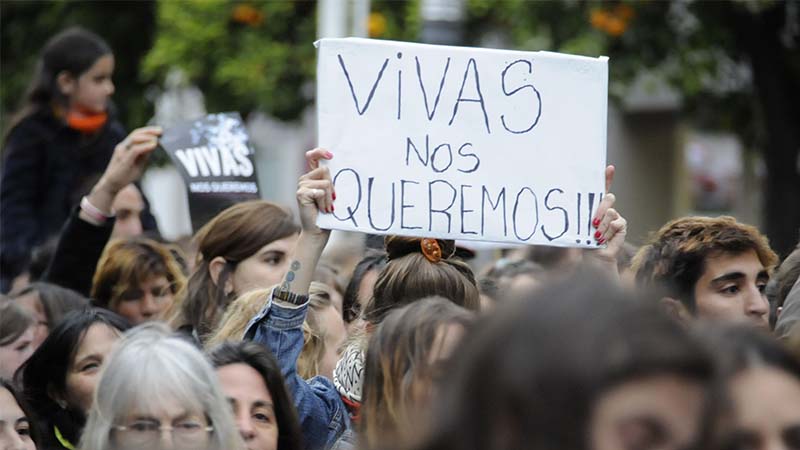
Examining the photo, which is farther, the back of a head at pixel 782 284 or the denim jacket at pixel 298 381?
the back of a head at pixel 782 284

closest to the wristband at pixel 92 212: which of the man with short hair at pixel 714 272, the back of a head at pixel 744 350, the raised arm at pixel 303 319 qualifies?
the raised arm at pixel 303 319

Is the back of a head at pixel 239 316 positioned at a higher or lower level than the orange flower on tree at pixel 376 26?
lower

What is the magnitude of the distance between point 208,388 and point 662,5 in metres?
10.4

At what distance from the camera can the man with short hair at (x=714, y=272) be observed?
449 cm

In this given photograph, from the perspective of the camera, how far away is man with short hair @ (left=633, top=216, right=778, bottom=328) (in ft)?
14.7

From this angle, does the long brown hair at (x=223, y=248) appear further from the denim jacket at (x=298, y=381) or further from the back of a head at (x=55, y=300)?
the denim jacket at (x=298, y=381)

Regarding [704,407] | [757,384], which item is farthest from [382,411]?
[704,407]

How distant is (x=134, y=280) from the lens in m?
5.97

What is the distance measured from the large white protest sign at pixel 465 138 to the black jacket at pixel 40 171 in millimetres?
2909

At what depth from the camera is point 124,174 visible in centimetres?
555

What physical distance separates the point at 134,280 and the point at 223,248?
2.78 ft

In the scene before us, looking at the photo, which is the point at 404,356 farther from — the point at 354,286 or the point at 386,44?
the point at 354,286

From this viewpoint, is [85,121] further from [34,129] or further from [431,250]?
[431,250]

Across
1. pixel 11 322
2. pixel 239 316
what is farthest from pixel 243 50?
pixel 239 316
